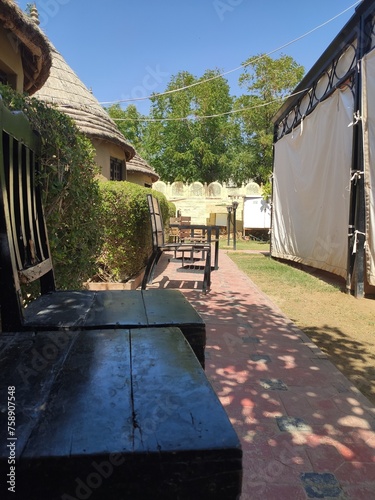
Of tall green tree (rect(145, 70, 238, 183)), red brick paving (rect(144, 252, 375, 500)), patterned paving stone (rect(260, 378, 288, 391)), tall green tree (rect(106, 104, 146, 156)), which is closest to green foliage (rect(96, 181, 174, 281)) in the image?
red brick paving (rect(144, 252, 375, 500))

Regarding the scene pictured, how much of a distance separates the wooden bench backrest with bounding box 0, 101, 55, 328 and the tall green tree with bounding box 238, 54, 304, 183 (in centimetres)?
2664

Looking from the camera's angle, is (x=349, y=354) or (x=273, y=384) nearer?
(x=273, y=384)

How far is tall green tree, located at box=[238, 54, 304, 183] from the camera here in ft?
89.9

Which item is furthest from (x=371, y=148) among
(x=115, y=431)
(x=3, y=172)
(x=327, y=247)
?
(x=115, y=431)

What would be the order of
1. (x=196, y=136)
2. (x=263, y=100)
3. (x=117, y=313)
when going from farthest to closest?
(x=196, y=136) → (x=263, y=100) → (x=117, y=313)

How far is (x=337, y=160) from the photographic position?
24.3ft

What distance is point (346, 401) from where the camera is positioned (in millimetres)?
2725

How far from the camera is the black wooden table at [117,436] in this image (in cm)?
65

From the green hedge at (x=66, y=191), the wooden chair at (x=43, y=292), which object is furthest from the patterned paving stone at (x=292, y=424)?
the green hedge at (x=66, y=191)

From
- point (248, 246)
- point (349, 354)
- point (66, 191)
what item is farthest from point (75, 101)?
point (349, 354)

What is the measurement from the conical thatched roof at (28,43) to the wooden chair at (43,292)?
418 cm

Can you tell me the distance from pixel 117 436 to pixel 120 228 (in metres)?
6.21

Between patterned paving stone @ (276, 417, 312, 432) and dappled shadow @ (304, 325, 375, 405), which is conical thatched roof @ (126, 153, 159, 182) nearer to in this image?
dappled shadow @ (304, 325, 375, 405)

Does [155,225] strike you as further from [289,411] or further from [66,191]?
[289,411]
